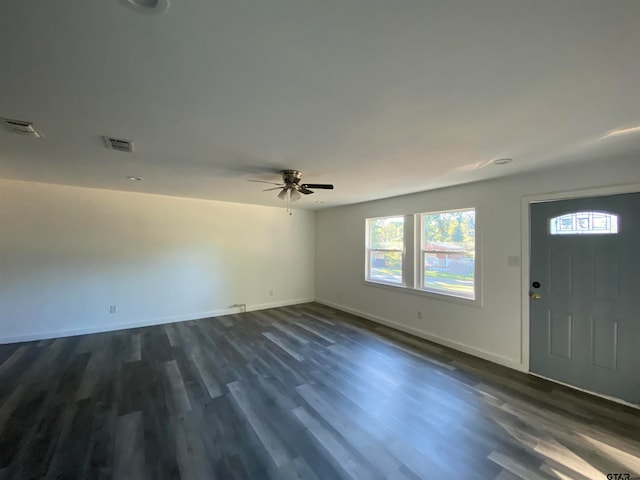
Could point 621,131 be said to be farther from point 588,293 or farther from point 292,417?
point 292,417

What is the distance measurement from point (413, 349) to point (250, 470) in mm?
2767

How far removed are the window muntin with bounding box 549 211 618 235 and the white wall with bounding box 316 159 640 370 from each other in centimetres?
30

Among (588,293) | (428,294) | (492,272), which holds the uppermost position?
(492,272)

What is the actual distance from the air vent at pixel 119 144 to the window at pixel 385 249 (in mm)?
4148

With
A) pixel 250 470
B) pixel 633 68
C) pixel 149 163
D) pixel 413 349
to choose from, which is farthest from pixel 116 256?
pixel 633 68

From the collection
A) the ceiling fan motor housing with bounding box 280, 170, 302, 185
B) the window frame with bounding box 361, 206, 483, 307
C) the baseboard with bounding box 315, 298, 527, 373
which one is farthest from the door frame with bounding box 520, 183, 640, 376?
the ceiling fan motor housing with bounding box 280, 170, 302, 185

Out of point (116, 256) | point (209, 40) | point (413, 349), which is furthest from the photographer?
point (116, 256)

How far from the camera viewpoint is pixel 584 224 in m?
2.88

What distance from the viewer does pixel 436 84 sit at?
1.47 meters

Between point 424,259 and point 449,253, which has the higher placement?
point 449,253

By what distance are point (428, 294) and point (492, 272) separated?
1.04m

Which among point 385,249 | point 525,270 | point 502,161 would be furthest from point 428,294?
point 502,161

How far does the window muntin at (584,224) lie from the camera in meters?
2.72

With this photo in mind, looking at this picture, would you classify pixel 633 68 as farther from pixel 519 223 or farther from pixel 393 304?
pixel 393 304
